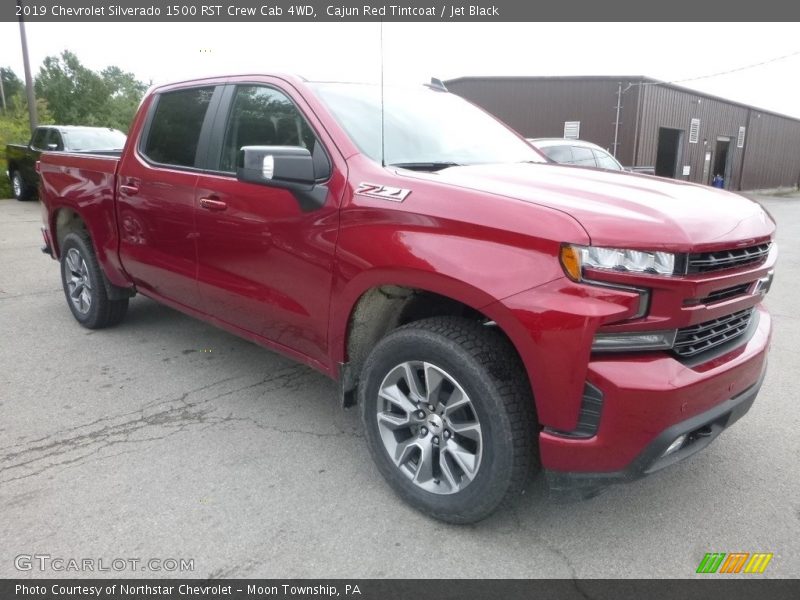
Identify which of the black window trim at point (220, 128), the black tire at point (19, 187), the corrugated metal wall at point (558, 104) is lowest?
the black tire at point (19, 187)

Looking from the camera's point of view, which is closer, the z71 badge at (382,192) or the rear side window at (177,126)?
the z71 badge at (382,192)

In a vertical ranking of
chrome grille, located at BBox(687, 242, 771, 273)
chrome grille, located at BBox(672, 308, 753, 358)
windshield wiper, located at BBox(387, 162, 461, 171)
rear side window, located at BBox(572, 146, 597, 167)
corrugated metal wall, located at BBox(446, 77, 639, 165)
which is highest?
corrugated metal wall, located at BBox(446, 77, 639, 165)

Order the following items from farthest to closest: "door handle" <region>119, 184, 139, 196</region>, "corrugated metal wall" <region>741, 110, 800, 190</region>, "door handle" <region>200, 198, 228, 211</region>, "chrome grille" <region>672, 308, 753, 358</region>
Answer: "corrugated metal wall" <region>741, 110, 800, 190</region>, "door handle" <region>119, 184, 139, 196</region>, "door handle" <region>200, 198, 228, 211</region>, "chrome grille" <region>672, 308, 753, 358</region>

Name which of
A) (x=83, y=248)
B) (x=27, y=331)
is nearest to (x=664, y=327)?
(x=83, y=248)

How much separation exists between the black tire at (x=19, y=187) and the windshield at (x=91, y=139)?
360cm

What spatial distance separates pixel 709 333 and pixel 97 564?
2464 mm

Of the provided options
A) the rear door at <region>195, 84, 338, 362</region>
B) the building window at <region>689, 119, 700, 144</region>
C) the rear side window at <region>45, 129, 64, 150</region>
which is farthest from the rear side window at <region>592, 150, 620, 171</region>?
the building window at <region>689, 119, 700, 144</region>

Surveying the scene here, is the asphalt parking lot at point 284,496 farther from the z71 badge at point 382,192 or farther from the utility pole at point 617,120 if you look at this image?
the utility pole at point 617,120

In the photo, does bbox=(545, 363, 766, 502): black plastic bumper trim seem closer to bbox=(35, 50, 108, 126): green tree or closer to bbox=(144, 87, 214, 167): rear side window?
A: bbox=(144, 87, 214, 167): rear side window

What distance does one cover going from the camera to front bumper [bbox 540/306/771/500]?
6.70ft

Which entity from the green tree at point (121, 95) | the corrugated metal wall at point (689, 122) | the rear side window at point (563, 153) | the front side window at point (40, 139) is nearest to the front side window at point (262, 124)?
the rear side window at point (563, 153)

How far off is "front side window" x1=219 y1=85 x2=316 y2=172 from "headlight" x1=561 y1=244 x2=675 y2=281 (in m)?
1.50

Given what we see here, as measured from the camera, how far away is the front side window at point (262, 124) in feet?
10.2
